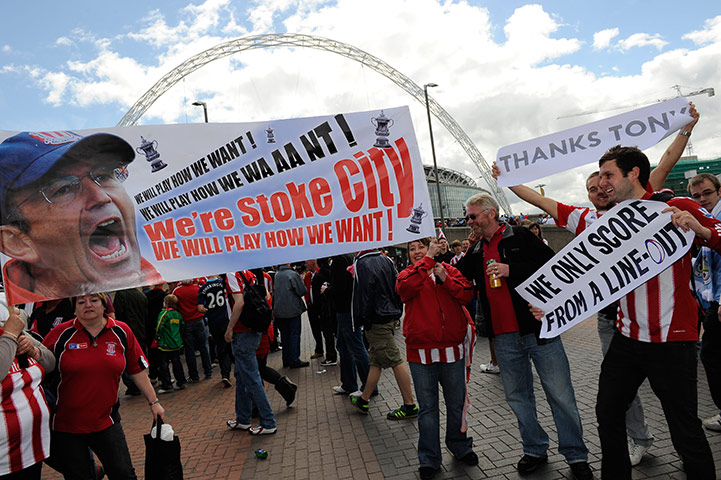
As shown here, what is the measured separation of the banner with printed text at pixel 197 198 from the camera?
2.89m

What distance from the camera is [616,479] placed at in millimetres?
2879

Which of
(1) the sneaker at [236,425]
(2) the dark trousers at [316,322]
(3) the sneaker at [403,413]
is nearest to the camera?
(3) the sneaker at [403,413]

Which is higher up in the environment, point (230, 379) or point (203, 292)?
point (203, 292)

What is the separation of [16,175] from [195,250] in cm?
115

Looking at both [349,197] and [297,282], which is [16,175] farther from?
[297,282]

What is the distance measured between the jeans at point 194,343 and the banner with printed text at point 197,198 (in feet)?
17.8

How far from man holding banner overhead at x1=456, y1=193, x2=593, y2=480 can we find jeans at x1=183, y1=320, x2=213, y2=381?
6.06 m

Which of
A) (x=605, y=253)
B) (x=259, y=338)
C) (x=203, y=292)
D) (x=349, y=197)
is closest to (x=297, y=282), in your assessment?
(x=203, y=292)

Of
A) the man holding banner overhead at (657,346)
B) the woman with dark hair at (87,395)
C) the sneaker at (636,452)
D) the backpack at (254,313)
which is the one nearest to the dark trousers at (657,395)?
the man holding banner overhead at (657,346)

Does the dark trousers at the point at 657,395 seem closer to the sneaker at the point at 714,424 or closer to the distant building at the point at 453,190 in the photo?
the sneaker at the point at 714,424

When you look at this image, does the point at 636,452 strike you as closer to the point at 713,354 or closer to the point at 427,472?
the point at 713,354

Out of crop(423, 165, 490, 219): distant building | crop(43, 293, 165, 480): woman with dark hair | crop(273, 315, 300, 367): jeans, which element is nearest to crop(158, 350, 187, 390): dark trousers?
crop(273, 315, 300, 367): jeans

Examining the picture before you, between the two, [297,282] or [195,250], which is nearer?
[195,250]

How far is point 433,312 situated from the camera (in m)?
3.82
